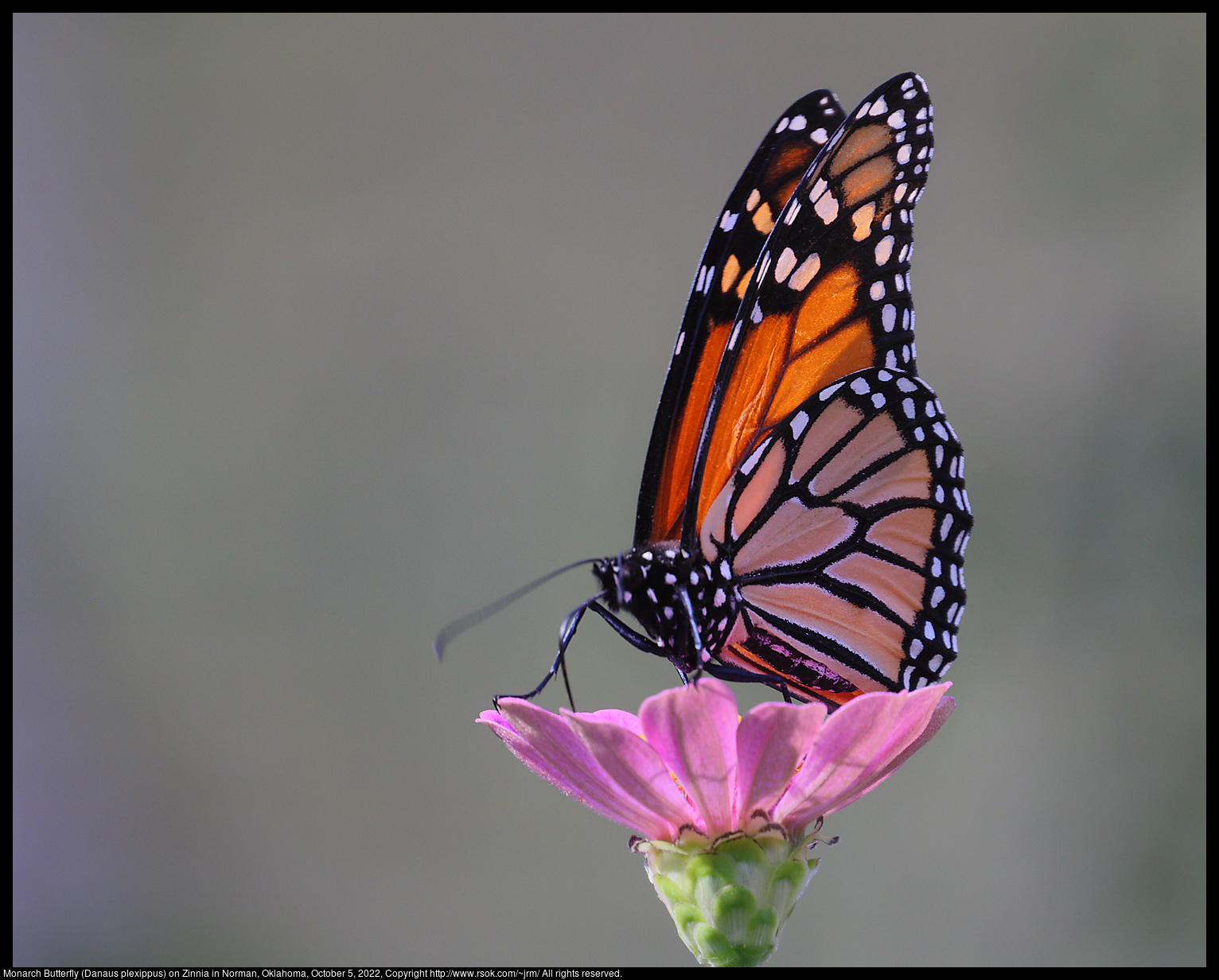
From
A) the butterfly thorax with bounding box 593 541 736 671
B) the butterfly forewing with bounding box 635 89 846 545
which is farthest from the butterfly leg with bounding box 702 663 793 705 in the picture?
the butterfly forewing with bounding box 635 89 846 545

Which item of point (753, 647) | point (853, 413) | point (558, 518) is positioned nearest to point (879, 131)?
point (853, 413)

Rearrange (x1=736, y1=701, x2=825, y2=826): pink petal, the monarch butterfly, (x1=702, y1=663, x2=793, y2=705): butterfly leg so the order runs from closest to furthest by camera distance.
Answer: (x1=736, y1=701, x2=825, y2=826): pink petal, (x1=702, y1=663, x2=793, y2=705): butterfly leg, the monarch butterfly

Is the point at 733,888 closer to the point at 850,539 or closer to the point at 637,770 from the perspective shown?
the point at 637,770

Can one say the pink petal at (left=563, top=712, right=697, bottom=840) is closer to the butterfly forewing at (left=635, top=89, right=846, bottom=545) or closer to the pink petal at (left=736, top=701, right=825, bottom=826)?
the pink petal at (left=736, top=701, right=825, bottom=826)

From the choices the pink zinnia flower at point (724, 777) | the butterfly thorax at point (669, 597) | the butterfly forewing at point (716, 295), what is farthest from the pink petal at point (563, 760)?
the butterfly forewing at point (716, 295)

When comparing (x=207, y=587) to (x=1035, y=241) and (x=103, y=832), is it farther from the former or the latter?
(x=1035, y=241)

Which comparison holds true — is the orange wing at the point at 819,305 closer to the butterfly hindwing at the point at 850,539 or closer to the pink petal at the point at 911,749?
the butterfly hindwing at the point at 850,539
